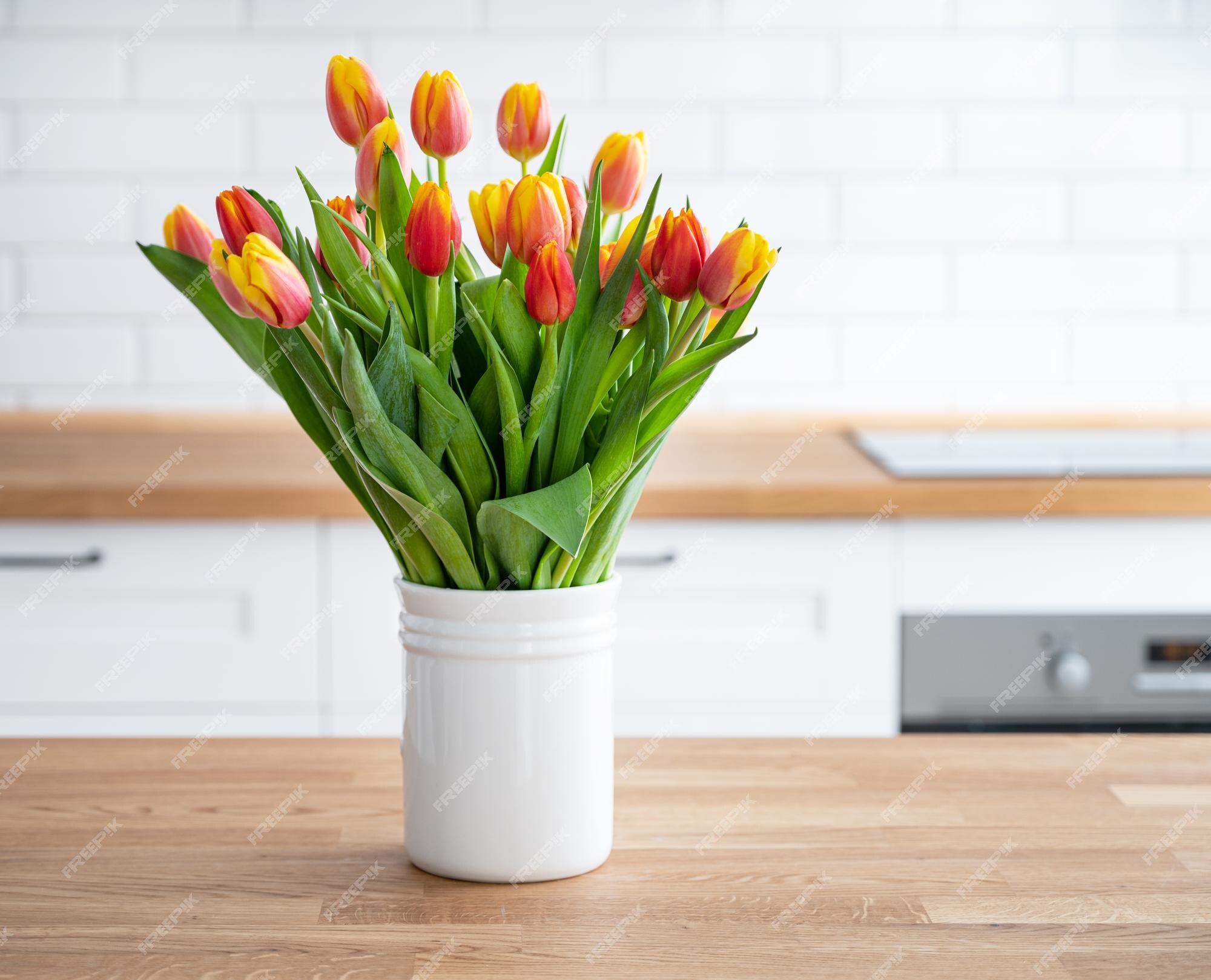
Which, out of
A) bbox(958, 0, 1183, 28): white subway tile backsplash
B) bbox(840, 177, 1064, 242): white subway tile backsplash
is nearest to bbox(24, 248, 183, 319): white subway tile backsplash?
bbox(840, 177, 1064, 242): white subway tile backsplash

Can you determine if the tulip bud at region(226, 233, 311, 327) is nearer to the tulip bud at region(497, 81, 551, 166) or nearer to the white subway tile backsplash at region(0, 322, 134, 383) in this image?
the tulip bud at region(497, 81, 551, 166)

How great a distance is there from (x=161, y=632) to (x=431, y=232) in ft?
3.59

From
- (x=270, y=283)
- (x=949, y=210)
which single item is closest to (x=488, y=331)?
(x=270, y=283)

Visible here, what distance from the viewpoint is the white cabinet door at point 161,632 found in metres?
1.50

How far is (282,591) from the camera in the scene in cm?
151

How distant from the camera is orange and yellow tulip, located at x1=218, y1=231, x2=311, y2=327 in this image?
54 cm

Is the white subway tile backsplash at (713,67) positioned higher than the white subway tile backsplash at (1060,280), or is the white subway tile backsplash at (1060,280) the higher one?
the white subway tile backsplash at (713,67)

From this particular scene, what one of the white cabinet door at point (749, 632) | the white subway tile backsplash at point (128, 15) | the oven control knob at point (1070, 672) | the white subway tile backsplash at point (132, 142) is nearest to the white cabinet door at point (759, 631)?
the white cabinet door at point (749, 632)

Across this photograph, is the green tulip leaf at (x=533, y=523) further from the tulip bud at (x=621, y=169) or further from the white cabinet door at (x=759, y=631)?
the white cabinet door at (x=759, y=631)

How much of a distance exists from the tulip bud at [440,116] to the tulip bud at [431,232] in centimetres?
6

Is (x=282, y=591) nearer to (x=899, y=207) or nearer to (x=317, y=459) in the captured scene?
(x=317, y=459)

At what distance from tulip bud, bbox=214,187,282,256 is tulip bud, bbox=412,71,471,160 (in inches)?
3.5

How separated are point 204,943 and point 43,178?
5.76 feet

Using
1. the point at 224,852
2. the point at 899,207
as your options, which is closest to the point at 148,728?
the point at 224,852
